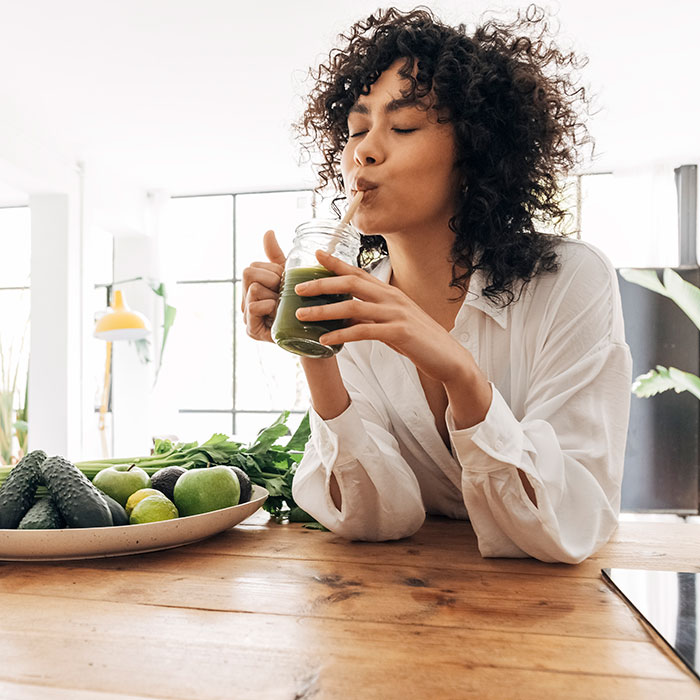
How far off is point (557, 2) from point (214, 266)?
4858mm

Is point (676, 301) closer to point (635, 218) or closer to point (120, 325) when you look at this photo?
point (635, 218)

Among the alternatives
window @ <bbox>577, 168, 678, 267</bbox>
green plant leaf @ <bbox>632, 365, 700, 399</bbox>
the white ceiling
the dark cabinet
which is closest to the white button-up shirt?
the white ceiling

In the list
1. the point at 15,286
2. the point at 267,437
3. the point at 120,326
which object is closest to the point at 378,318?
the point at 267,437

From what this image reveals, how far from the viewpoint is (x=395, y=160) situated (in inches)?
45.9

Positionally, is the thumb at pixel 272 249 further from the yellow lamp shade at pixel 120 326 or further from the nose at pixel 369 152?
the yellow lamp shade at pixel 120 326

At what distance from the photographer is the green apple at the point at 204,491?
110 centimetres

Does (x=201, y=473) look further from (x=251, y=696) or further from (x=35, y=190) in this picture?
(x=35, y=190)

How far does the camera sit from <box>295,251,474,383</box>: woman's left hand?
0.85m

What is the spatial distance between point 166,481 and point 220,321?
22.0 ft

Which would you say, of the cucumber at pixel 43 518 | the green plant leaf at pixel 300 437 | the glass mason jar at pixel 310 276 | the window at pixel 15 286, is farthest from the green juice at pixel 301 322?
the window at pixel 15 286

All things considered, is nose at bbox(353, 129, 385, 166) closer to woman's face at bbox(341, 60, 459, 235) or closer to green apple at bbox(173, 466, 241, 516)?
woman's face at bbox(341, 60, 459, 235)

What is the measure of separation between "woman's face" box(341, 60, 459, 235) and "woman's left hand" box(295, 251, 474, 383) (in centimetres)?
32

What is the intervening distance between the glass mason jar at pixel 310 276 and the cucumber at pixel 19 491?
1.40 ft

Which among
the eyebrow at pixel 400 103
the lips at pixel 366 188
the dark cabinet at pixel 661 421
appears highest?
the eyebrow at pixel 400 103
